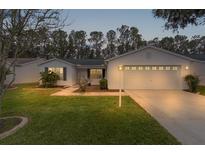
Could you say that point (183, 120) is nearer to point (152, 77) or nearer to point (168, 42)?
point (152, 77)

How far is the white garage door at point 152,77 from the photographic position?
73.0ft

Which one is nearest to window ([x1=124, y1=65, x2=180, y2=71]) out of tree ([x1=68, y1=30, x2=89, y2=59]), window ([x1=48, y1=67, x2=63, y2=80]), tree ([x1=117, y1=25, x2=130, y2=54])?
window ([x1=48, y1=67, x2=63, y2=80])

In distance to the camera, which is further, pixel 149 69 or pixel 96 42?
pixel 96 42

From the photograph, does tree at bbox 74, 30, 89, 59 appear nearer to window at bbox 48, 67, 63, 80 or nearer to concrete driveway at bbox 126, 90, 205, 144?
window at bbox 48, 67, 63, 80

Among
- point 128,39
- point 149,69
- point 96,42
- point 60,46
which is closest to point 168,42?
point 128,39

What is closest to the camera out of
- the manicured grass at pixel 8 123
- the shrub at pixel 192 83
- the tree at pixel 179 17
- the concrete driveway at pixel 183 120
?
the concrete driveway at pixel 183 120

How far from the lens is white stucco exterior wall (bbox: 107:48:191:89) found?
22.1m

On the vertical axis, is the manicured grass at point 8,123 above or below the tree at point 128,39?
below

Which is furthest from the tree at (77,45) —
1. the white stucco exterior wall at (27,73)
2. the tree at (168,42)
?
the white stucco exterior wall at (27,73)

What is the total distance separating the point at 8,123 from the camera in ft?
30.7

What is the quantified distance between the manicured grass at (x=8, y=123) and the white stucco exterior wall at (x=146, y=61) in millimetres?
13058

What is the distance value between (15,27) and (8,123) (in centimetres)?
333

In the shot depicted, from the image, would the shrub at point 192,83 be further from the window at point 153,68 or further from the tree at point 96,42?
the tree at point 96,42
